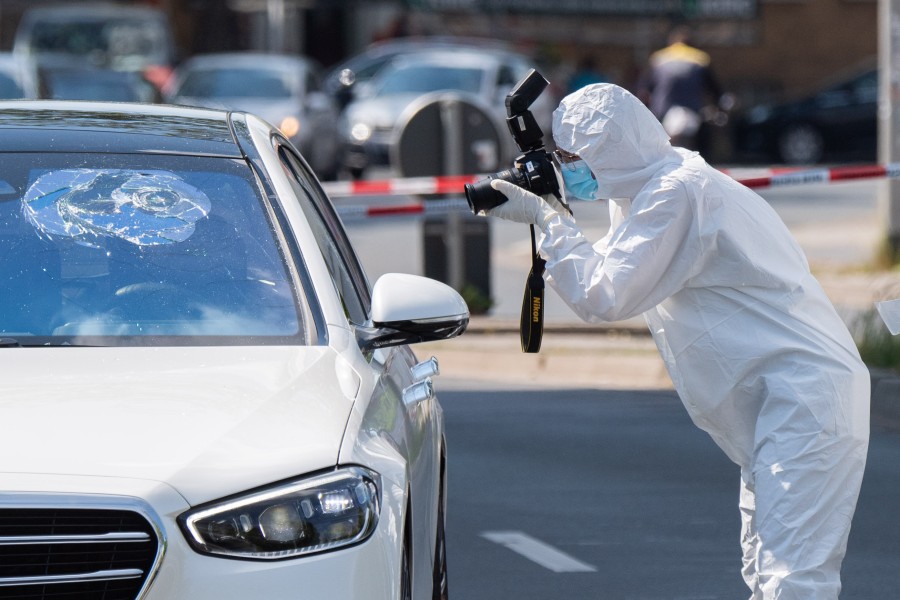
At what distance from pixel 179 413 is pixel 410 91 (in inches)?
851

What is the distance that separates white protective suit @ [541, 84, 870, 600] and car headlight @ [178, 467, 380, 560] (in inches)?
51.3

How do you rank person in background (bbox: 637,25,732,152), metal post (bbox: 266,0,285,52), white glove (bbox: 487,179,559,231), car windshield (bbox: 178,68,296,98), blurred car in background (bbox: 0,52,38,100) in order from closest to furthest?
white glove (bbox: 487,179,559,231) < person in background (bbox: 637,25,732,152) < blurred car in background (bbox: 0,52,38,100) < car windshield (bbox: 178,68,296,98) < metal post (bbox: 266,0,285,52)

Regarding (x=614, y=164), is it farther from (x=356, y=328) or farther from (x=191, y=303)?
(x=191, y=303)

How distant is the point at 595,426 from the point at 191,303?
481cm

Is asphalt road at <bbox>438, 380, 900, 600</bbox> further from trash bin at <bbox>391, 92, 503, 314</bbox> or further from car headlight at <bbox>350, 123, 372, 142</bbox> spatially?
car headlight at <bbox>350, 123, 372, 142</bbox>

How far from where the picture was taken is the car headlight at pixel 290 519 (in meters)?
3.09

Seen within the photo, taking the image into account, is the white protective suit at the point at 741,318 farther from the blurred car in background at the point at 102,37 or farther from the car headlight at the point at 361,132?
the blurred car in background at the point at 102,37

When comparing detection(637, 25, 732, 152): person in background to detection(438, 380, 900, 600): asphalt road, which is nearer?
detection(438, 380, 900, 600): asphalt road

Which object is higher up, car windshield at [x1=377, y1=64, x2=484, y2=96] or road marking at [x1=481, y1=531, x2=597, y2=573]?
car windshield at [x1=377, y1=64, x2=484, y2=96]

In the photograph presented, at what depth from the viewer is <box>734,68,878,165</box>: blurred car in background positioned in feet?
91.4

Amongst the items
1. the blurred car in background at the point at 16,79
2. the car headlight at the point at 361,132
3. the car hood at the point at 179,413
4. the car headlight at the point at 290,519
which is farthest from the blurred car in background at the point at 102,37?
the car headlight at the point at 290,519

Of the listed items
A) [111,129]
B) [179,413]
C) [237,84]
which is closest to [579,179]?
[111,129]

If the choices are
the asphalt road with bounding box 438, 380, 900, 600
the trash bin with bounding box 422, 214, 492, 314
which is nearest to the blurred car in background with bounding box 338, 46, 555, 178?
the trash bin with bounding box 422, 214, 492, 314

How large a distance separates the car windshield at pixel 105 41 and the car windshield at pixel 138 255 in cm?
2378
